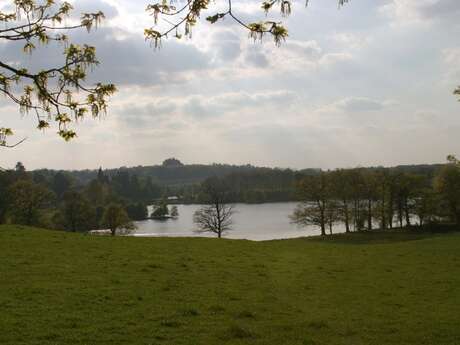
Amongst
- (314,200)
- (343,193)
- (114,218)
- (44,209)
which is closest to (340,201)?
(343,193)

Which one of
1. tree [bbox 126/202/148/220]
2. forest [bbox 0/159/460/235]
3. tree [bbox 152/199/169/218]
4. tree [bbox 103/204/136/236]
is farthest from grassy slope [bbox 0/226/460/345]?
tree [bbox 152/199/169/218]

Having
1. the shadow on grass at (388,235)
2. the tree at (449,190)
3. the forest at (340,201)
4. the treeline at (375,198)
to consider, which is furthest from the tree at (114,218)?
the tree at (449,190)

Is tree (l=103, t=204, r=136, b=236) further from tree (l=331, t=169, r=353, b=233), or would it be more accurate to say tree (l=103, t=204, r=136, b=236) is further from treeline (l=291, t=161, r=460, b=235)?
tree (l=331, t=169, r=353, b=233)

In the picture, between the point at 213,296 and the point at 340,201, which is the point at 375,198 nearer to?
the point at 340,201

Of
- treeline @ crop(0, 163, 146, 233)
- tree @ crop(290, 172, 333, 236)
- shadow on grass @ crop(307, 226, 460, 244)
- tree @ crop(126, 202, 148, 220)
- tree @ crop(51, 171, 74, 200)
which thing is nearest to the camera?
shadow on grass @ crop(307, 226, 460, 244)

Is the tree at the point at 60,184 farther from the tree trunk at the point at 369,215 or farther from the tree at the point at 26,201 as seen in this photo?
the tree trunk at the point at 369,215

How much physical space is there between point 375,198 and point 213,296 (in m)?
53.3

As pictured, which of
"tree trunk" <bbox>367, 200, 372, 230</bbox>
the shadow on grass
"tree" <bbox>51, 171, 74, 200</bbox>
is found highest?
"tree" <bbox>51, 171, 74, 200</bbox>

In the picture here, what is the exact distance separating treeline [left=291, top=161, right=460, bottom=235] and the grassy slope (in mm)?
33917

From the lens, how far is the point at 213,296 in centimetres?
1312

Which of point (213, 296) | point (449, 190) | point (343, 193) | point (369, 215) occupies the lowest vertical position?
point (369, 215)

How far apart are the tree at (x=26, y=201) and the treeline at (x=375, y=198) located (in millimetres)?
30096

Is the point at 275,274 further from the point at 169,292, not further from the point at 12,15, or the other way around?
the point at 12,15

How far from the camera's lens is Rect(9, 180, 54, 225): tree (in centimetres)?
4981
